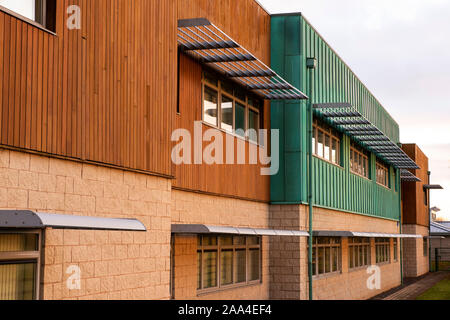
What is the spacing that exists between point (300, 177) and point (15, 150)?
39.3 ft

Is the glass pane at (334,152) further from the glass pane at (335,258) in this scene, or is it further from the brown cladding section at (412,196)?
the brown cladding section at (412,196)

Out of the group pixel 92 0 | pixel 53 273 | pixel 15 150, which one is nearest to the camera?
pixel 15 150

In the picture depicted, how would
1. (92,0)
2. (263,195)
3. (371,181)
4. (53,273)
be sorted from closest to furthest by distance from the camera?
(53,273)
(92,0)
(263,195)
(371,181)

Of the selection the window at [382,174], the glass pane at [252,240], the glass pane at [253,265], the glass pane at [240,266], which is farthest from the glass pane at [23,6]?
the window at [382,174]

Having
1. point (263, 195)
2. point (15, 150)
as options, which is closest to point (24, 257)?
point (15, 150)

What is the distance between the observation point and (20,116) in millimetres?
A: 7898

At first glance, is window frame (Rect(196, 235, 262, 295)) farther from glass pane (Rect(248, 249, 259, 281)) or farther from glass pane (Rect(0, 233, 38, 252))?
glass pane (Rect(0, 233, 38, 252))

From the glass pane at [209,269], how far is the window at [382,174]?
19.8m

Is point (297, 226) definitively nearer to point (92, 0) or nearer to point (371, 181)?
point (92, 0)

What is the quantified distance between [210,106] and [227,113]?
96 centimetres

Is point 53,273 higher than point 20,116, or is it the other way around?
point 20,116

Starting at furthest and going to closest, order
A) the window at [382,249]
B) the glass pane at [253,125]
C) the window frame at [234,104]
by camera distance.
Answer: the window at [382,249] → the glass pane at [253,125] → the window frame at [234,104]

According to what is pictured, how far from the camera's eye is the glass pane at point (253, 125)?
17484mm

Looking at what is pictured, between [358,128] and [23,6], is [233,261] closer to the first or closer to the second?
[23,6]
